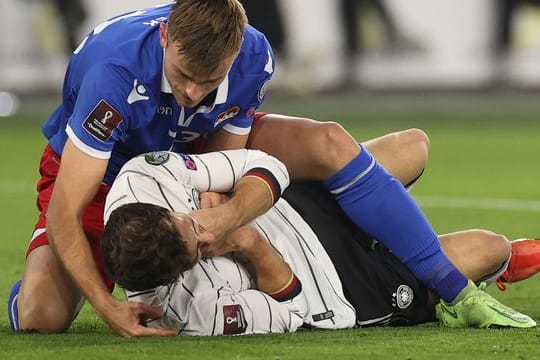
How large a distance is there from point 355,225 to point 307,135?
367 mm

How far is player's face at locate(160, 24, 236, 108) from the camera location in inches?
172

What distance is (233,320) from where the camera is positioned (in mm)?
4379

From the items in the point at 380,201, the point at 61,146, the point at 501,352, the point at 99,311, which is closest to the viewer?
the point at 501,352

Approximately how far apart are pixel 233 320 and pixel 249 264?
0.75ft

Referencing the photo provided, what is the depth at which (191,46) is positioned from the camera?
432 centimetres

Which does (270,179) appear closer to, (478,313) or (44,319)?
(478,313)

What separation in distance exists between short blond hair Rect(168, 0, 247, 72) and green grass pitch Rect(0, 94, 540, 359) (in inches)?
35.6

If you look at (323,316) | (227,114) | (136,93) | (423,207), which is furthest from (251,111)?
(423,207)

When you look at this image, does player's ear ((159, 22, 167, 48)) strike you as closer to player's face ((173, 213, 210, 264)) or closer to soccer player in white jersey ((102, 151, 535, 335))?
soccer player in white jersey ((102, 151, 535, 335))

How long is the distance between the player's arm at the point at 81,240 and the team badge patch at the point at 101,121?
8 cm

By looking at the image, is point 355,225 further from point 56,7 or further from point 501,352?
point 56,7

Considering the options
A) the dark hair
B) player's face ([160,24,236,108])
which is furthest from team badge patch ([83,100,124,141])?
the dark hair

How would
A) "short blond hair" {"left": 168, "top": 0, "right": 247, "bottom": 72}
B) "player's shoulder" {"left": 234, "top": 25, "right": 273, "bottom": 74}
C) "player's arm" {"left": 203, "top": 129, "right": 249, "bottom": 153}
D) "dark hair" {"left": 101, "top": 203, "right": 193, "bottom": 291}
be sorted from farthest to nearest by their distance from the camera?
"player's arm" {"left": 203, "top": 129, "right": 249, "bottom": 153}, "player's shoulder" {"left": 234, "top": 25, "right": 273, "bottom": 74}, "short blond hair" {"left": 168, "top": 0, "right": 247, "bottom": 72}, "dark hair" {"left": 101, "top": 203, "right": 193, "bottom": 291}

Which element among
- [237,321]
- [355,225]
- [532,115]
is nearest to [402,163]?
[355,225]
